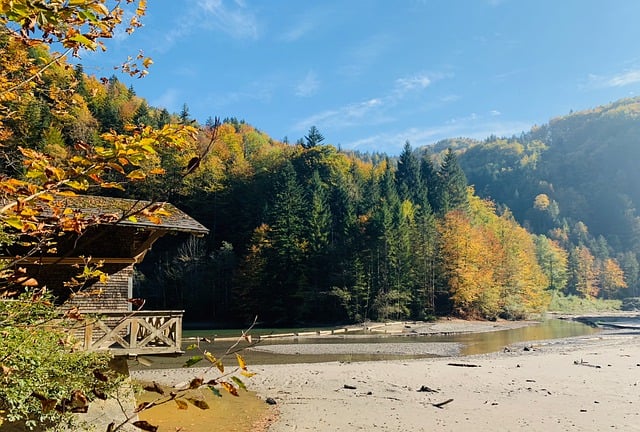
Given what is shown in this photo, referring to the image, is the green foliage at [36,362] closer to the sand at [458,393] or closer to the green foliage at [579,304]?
the sand at [458,393]

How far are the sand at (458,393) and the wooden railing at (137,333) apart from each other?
3.24 meters

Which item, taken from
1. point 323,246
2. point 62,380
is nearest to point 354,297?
point 323,246

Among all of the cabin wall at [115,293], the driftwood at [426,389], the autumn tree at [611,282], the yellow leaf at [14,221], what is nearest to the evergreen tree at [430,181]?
Result: the autumn tree at [611,282]

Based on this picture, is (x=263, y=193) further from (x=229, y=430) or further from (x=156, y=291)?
(x=229, y=430)

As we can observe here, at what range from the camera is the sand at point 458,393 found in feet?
37.4

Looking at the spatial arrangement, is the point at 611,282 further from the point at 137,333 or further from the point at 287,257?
the point at 137,333

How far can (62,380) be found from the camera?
18.1 feet

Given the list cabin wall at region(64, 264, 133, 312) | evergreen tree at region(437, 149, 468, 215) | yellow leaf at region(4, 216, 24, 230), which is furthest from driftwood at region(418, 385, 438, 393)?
evergreen tree at region(437, 149, 468, 215)

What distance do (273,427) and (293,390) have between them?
4966mm

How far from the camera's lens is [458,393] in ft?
49.5

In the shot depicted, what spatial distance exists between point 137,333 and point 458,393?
9.89 meters

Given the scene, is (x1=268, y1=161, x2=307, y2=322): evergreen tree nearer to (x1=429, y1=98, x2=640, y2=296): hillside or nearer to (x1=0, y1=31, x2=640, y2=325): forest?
(x1=0, y1=31, x2=640, y2=325): forest

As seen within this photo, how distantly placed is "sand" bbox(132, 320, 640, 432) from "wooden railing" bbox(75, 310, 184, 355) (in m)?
3.24

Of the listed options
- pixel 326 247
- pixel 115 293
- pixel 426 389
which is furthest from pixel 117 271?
pixel 326 247
